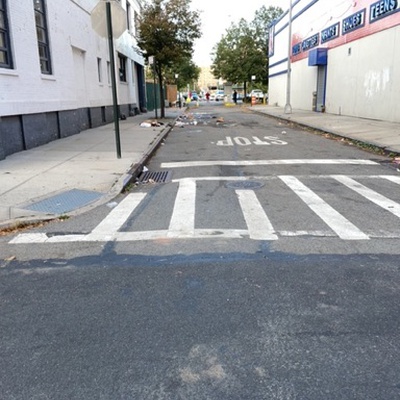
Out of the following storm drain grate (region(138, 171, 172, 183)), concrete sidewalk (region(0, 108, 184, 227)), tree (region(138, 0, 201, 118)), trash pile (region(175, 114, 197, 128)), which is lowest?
storm drain grate (region(138, 171, 172, 183))

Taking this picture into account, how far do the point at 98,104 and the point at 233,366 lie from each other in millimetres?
20177

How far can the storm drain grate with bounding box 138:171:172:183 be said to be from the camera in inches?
354

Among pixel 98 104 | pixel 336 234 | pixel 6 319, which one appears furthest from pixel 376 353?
pixel 98 104

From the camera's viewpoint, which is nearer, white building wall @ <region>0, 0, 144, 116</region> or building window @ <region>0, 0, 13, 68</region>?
building window @ <region>0, 0, 13, 68</region>

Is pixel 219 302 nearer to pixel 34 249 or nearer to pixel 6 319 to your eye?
pixel 6 319

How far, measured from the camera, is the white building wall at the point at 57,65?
11.9 meters

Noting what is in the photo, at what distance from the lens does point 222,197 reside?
7246mm

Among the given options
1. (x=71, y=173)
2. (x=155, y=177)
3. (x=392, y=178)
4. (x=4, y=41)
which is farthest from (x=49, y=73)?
(x=392, y=178)

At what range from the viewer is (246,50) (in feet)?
190

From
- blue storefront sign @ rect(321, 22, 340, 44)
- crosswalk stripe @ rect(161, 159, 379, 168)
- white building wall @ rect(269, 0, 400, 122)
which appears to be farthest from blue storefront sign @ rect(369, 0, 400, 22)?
crosswalk stripe @ rect(161, 159, 379, 168)

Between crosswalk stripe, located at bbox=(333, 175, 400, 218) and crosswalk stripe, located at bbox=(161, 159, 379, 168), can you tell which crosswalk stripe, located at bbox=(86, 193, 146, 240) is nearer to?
crosswalk stripe, located at bbox=(161, 159, 379, 168)

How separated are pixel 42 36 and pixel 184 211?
1125cm

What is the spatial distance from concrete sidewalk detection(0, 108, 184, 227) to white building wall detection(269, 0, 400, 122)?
41.1 feet

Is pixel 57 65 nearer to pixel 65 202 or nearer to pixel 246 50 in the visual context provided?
pixel 65 202
